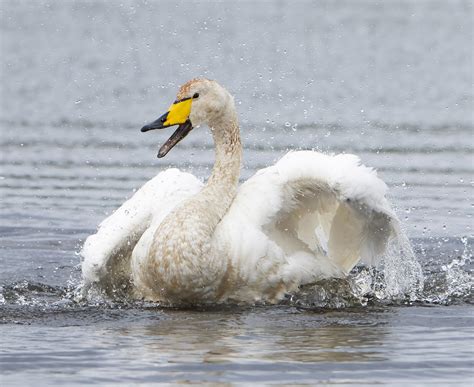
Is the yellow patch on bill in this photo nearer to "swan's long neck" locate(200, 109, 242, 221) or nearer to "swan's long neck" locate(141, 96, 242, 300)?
"swan's long neck" locate(200, 109, 242, 221)

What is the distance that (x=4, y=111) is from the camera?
1888 centimetres

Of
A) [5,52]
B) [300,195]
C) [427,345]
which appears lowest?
[427,345]

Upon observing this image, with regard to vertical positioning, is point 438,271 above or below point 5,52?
below

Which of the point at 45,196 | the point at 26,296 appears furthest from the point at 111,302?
the point at 45,196

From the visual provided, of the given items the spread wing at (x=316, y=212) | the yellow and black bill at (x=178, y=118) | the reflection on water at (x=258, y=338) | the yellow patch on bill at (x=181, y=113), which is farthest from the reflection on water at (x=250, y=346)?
the yellow patch on bill at (x=181, y=113)

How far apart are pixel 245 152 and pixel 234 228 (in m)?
5.91

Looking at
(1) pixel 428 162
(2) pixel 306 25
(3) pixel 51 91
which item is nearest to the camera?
(1) pixel 428 162

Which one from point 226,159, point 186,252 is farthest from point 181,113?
point 186,252

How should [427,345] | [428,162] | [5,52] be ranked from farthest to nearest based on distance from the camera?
1. [5,52]
2. [428,162]
3. [427,345]

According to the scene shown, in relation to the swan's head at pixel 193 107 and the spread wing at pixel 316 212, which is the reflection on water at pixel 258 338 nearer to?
the spread wing at pixel 316 212

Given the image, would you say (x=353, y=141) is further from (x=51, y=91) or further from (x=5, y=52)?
(x=5, y=52)

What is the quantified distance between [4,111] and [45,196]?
526 centimetres

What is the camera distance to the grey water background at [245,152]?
7.98 m

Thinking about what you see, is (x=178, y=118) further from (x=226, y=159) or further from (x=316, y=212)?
(x=316, y=212)
